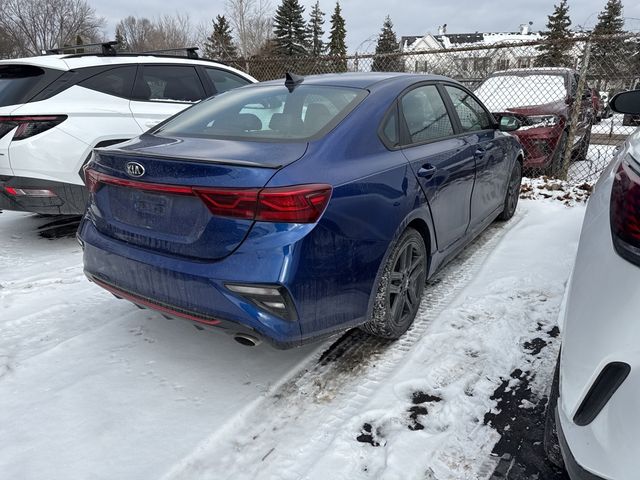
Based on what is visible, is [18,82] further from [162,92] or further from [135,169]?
[135,169]

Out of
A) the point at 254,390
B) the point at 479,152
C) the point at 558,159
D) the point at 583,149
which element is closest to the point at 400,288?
the point at 254,390

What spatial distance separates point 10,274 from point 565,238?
510cm

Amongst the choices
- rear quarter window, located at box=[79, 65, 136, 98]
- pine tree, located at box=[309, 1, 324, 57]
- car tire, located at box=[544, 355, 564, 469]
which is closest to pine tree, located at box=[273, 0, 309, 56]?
pine tree, located at box=[309, 1, 324, 57]

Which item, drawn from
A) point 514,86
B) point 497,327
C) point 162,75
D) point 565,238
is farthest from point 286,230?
point 514,86

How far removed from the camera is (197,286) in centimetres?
213

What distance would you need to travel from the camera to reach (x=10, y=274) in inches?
151

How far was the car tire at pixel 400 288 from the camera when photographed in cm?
261

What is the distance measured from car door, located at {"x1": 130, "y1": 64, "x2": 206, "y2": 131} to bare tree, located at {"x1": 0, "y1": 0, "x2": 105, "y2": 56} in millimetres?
49220

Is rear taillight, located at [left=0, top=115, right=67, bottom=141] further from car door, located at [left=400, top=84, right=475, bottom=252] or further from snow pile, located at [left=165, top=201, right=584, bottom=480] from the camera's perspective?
snow pile, located at [left=165, top=201, right=584, bottom=480]

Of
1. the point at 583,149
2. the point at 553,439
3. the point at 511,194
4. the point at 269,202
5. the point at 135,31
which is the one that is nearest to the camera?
the point at 553,439

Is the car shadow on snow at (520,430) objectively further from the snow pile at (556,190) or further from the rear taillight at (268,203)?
the snow pile at (556,190)

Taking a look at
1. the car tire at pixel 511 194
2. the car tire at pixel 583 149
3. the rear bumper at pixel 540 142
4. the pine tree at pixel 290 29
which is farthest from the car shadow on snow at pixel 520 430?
the pine tree at pixel 290 29

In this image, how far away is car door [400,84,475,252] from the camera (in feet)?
9.52

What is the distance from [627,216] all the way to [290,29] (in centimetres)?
4811
